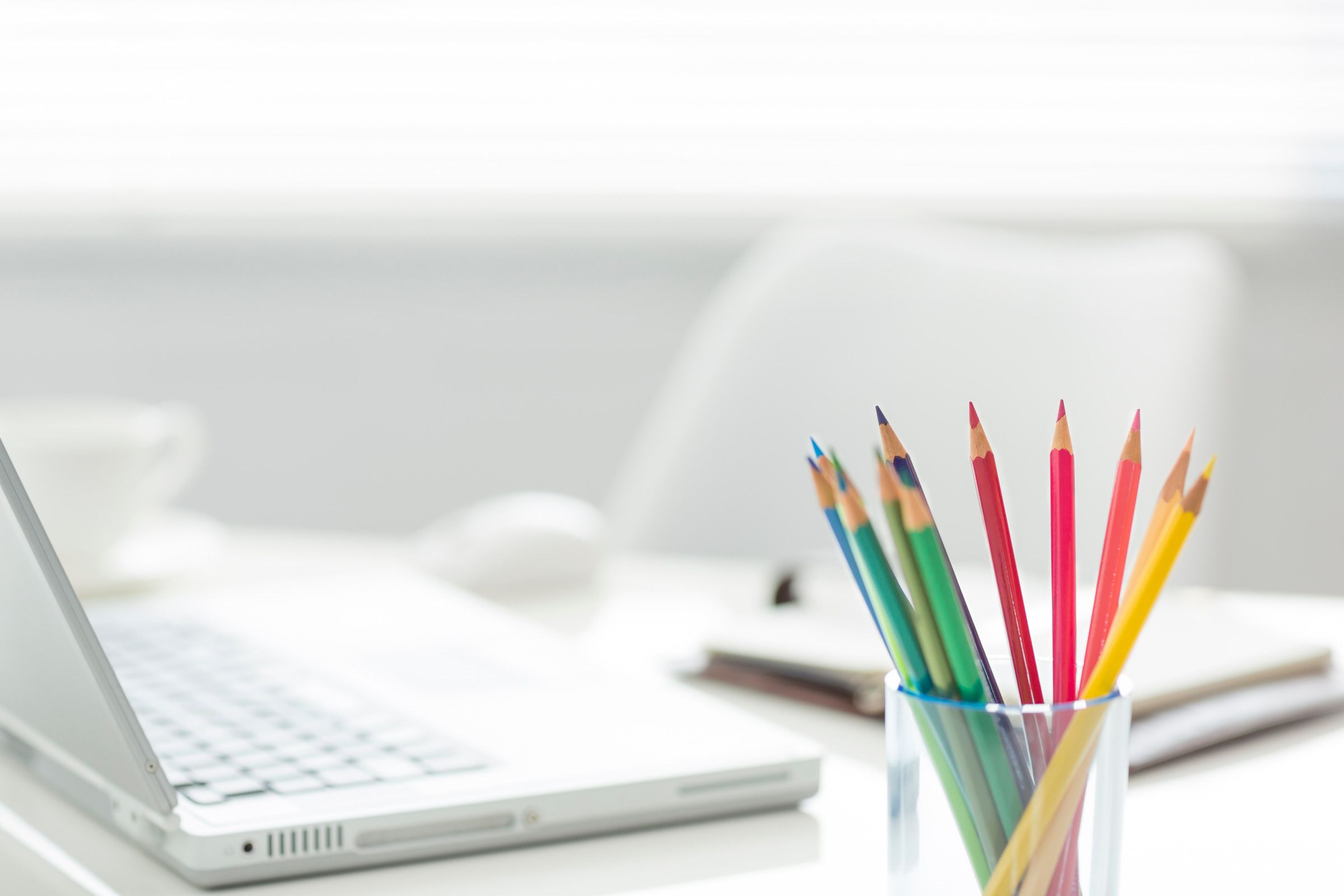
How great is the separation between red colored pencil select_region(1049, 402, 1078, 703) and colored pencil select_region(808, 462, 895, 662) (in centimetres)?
4

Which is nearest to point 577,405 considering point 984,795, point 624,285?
point 624,285

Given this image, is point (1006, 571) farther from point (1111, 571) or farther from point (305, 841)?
point (305, 841)

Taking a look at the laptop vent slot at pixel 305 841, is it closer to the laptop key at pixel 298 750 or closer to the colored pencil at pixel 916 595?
the laptop key at pixel 298 750

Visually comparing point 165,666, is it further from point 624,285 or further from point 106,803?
point 624,285

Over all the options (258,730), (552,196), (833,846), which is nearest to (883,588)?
(833,846)

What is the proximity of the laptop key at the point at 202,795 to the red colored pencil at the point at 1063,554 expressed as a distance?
27cm

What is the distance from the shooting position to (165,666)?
65 cm

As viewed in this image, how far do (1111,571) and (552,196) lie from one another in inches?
61.3

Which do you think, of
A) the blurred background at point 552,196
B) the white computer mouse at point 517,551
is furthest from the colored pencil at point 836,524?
the blurred background at point 552,196

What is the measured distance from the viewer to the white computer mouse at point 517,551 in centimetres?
91

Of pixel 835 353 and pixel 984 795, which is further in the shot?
pixel 835 353

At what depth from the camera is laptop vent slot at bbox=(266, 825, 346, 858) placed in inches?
17.6

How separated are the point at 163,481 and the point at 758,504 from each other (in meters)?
0.46

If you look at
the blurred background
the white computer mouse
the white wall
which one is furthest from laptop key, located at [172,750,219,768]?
the white wall
